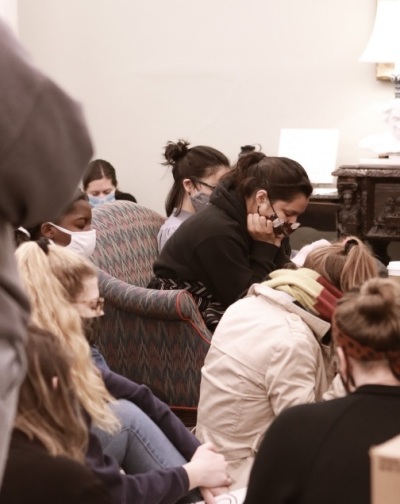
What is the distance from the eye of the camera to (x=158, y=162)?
19.8 ft

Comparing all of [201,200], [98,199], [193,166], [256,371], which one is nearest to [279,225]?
[201,200]

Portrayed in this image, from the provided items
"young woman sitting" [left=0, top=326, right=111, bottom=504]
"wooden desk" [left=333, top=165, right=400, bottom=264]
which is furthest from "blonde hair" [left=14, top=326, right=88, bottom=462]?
"wooden desk" [left=333, top=165, right=400, bottom=264]

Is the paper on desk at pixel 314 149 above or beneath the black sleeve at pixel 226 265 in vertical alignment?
above

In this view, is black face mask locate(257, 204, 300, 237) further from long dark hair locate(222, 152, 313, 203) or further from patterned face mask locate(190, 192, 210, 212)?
patterned face mask locate(190, 192, 210, 212)

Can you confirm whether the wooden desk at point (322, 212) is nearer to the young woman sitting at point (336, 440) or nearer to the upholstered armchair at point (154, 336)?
the upholstered armchair at point (154, 336)

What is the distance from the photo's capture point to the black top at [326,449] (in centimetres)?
162

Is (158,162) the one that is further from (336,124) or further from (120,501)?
(120,501)

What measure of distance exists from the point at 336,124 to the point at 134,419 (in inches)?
136

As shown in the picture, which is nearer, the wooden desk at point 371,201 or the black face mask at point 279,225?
the black face mask at point 279,225

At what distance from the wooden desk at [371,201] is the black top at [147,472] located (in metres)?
2.38

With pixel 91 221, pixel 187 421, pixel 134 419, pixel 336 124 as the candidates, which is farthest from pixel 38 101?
pixel 336 124

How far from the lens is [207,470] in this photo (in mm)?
2375

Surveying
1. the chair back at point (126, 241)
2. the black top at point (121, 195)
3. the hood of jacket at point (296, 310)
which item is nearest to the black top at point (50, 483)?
the hood of jacket at point (296, 310)

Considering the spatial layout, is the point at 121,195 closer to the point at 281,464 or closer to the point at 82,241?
the point at 82,241
